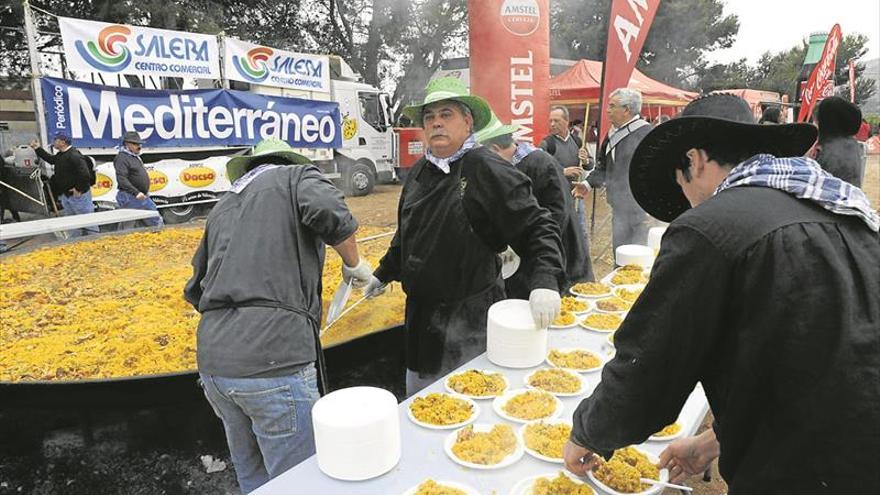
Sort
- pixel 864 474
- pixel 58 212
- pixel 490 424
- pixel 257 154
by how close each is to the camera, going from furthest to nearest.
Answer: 1. pixel 58 212
2. pixel 257 154
3. pixel 490 424
4. pixel 864 474

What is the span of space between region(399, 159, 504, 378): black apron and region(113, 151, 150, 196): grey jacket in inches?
280

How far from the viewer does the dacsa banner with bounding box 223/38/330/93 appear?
11.3 metres

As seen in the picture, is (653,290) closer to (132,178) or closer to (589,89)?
(132,178)

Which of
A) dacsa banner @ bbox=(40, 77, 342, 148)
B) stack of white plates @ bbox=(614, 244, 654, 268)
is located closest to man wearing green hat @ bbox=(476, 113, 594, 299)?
stack of white plates @ bbox=(614, 244, 654, 268)

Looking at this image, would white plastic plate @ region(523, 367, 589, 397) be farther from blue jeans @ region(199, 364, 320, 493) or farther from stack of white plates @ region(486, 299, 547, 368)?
blue jeans @ region(199, 364, 320, 493)

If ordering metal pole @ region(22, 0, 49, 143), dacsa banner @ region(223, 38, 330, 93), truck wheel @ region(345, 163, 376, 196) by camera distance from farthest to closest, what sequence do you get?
truck wheel @ region(345, 163, 376, 196)
dacsa banner @ region(223, 38, 330, 93)
metal pole @ region(22, 0, 49, 143)

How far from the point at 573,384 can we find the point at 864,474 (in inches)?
49.5

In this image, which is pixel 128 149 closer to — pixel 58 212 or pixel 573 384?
pixel 58 212

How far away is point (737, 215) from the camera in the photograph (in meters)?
1.06

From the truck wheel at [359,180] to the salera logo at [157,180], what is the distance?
5396mm

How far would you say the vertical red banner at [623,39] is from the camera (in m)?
5.01

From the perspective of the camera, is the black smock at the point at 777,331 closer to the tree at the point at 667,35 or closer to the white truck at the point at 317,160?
the white truck at the point at 317,160

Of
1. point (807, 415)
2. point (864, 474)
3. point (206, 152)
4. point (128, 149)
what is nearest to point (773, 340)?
point (807, 415)

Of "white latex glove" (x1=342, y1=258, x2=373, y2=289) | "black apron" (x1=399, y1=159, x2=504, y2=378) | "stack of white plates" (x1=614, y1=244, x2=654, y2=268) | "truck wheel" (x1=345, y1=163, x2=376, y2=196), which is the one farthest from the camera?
"truck wheel" (x1=345, y1=163, x2=376, y2=196)
